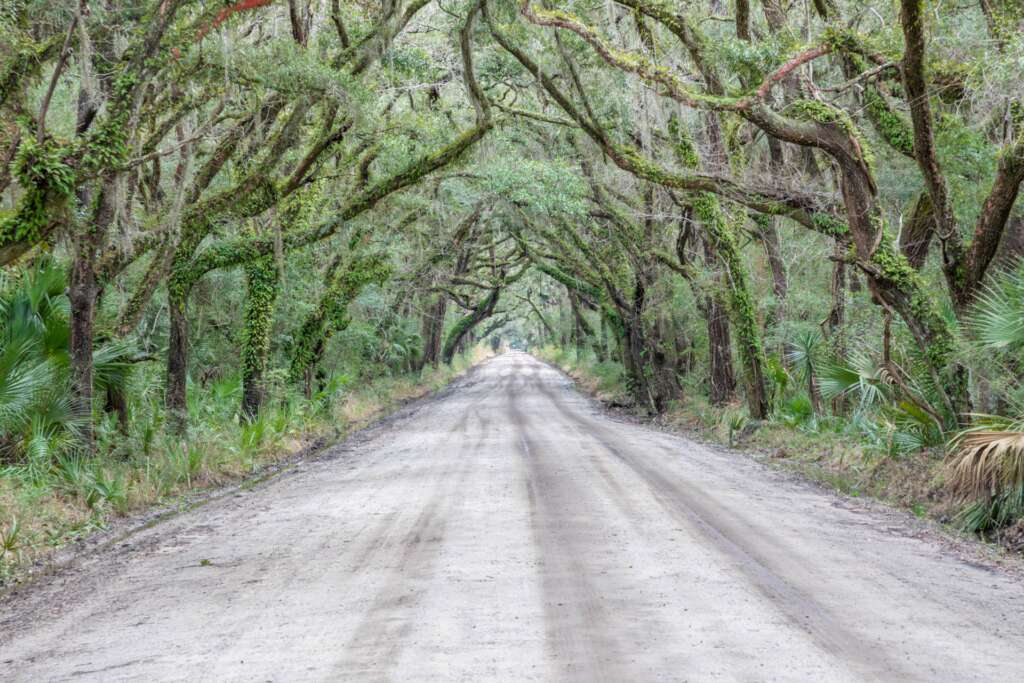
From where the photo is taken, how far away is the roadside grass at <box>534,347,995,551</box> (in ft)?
34.1

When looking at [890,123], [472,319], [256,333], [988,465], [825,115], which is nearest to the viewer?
[988,465]

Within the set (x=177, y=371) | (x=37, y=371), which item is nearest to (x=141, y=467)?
(x=37, y=371)

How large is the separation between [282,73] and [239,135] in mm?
3081

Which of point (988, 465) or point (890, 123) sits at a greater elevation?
point (890, 123)

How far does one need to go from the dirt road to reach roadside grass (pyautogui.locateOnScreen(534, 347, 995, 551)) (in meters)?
0.80

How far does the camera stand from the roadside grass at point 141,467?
9.05 meters

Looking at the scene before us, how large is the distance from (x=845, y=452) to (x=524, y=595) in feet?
29.9

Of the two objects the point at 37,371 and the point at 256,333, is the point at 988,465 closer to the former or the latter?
the point at 37,371

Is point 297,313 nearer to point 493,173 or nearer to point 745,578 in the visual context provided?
point 493,173

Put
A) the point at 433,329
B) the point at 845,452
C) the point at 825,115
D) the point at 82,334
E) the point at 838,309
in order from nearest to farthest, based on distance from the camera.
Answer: the point at 82,334
the point at 825,115
the point at 845,452
the point at 838,309
the point at 433,329

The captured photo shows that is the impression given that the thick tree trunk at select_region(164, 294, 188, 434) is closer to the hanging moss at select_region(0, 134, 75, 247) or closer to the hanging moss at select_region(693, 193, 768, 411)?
the hanging moss at select_region(0, 134, 75, 247)

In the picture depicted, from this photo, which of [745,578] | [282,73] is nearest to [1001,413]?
[745,578]

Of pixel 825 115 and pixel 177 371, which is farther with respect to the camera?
pixel 177 371

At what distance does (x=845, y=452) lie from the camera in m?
14.0
